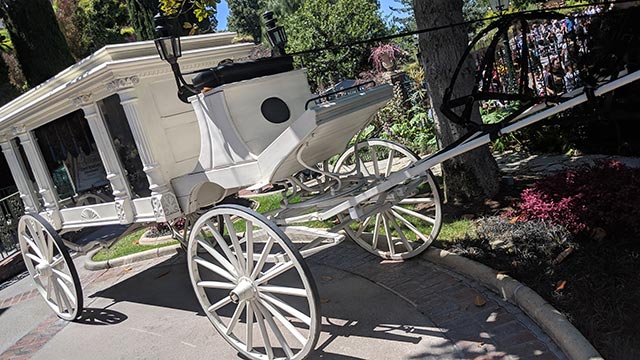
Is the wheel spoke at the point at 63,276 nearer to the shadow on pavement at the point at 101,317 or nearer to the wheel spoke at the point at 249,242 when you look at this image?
the shadow on pavement at the point at 101,317

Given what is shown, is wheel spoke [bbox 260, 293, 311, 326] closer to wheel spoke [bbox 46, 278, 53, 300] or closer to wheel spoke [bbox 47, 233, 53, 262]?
wheel spoke [bbox 47, 233, 53, 262]

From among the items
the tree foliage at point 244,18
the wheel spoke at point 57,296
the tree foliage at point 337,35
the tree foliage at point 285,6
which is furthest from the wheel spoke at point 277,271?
the tree foliage at point 244,18

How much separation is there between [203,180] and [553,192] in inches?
122

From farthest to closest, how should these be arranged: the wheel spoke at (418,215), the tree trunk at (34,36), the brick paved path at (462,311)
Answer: the tree trunk at (34,36) → the wheel spoke at (418,215) → the brick paved path at (462,311)

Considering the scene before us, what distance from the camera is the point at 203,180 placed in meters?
4.04

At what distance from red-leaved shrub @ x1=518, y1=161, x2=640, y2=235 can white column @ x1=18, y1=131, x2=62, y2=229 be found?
16.0ft

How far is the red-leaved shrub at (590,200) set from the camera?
3.88 meters

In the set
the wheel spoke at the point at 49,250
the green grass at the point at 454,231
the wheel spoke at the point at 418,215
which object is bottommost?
the green grass at the point at 454,231

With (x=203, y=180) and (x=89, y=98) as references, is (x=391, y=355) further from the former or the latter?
(x=89, y=98)

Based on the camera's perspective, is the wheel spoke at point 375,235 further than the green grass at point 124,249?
No

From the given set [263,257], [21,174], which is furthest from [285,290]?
[21,174]

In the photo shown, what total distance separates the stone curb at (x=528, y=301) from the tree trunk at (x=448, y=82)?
3.78ft

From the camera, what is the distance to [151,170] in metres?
4.30

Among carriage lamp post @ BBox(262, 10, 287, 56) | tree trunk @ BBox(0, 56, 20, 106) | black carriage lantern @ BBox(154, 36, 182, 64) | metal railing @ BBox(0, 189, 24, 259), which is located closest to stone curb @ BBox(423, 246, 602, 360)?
carriage lamp post @ BBox(262, 10, 287, 56)
